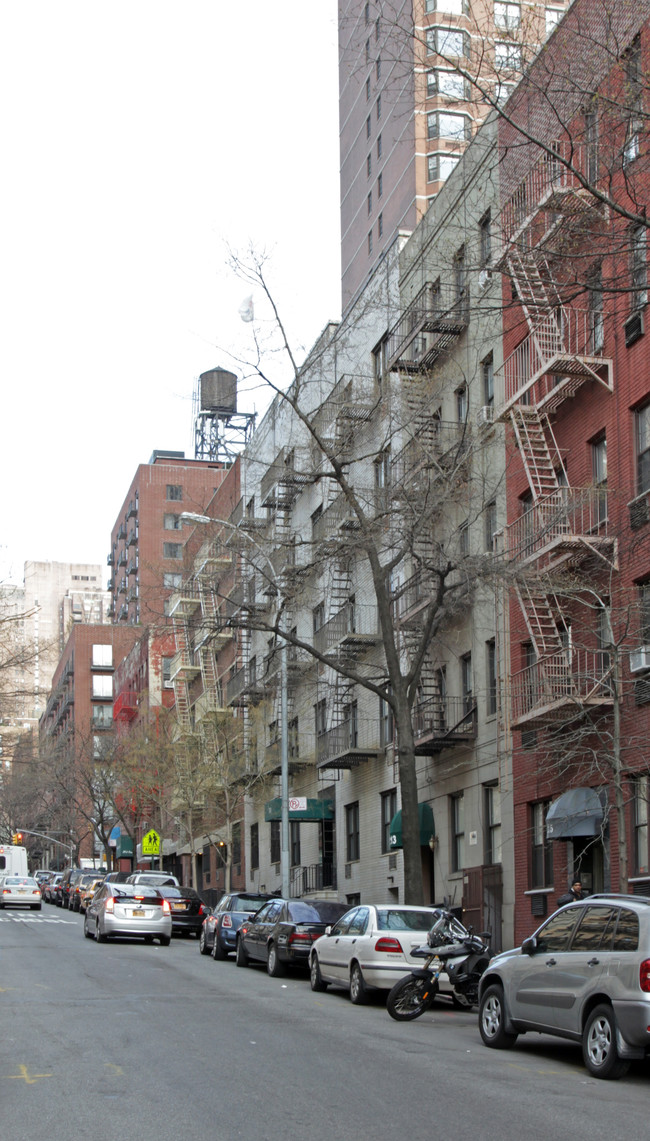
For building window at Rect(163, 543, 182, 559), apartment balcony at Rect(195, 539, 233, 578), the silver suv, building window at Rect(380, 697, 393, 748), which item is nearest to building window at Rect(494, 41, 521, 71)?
the silver suv

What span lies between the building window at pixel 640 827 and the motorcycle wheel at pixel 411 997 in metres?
6.88

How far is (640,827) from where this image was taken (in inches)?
881

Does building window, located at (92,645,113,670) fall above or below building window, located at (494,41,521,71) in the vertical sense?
above

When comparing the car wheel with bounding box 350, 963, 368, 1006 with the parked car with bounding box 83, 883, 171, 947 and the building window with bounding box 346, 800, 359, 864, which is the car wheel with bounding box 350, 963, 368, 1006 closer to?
the parked car with bounding box 83, 883, 171, 947

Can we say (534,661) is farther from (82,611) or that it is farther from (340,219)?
(82,611)

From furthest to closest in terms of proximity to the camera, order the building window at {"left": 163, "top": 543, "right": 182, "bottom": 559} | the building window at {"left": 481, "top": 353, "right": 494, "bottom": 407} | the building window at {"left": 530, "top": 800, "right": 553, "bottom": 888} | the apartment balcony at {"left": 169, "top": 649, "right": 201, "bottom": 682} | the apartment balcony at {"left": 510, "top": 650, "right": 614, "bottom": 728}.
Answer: the building window at {"left": 163, "top": 543, "right": 182, "bottom": 559}, the apartment balcony at {"left": 169, "top": 649, "right": 201, "bottom": 682}, the building window at {"left": 481, "top": 353, "right": 494, "bottom": 407}, the building window at {"left": 530, "top": 800, "right": 553, "bottom": 888}, the apartment balcony at {"left": 510, "top": 650, "right": 614, "bottom": 728}

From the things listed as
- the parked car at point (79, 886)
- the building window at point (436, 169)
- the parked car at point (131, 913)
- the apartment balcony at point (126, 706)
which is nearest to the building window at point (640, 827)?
the parked car at point (131, 913)

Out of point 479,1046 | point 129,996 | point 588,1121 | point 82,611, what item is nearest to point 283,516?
point 129,996

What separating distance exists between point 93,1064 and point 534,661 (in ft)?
50.3

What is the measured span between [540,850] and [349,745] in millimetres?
11634

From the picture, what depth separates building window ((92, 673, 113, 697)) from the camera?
122m

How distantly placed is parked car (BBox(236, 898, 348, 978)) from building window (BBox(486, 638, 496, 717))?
5.72 metres

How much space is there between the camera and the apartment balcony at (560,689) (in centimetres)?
2211

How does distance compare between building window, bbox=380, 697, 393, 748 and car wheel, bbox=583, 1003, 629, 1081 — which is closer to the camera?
car wheel, bbox=583, 1003, 629, 1081
